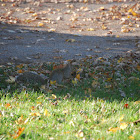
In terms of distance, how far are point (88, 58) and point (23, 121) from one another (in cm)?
350

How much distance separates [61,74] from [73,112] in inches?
64.8

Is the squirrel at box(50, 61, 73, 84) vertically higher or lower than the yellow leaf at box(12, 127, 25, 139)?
higher

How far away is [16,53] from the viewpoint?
20.1 ft

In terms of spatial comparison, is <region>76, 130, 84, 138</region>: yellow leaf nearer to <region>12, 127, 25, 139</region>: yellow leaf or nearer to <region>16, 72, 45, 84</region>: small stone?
<region>12, 127, 25, 139</region>: yellow leaf

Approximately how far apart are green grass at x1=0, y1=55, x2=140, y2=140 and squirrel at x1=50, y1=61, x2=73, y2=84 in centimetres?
22

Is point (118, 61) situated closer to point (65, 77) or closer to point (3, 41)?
point (65, 77)

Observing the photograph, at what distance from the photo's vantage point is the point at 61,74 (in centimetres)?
454

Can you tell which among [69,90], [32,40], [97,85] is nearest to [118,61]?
[97,85]

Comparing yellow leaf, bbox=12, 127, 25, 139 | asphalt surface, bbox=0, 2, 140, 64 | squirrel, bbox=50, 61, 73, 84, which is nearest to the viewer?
yellow leaf, bbox=12, 127, 25, 139

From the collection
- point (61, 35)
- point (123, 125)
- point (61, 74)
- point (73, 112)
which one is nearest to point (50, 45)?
point (61, 35)

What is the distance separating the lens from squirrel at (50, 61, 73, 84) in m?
4.47

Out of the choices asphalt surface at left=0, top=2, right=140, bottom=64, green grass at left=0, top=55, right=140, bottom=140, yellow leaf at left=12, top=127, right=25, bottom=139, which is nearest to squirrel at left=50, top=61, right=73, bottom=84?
green grass at left=0, top=55, right=140, bottom=140

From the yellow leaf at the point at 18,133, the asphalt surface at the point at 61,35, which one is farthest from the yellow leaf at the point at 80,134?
the asphalt surface at the point at 61,35

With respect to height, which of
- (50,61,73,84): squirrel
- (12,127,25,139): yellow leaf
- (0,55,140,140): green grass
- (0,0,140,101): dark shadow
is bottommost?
(0,55,140,140): green grass
